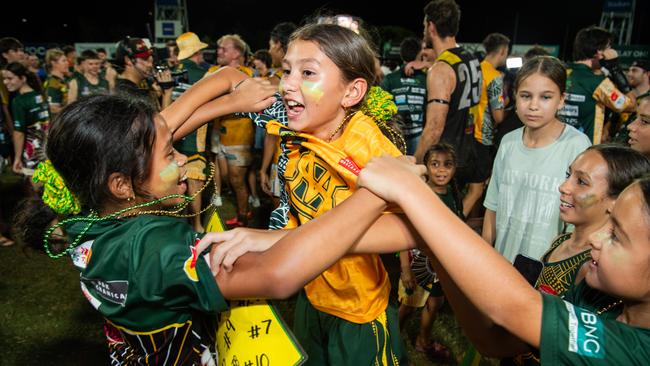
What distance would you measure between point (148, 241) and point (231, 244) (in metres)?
0.24

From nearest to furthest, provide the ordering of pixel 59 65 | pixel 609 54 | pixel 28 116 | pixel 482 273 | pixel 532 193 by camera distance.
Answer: pixel 482 273, pixel 532 193, pixel 609 54, pixel 28 116, pixel 59 65

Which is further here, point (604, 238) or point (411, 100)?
point (411, 100)

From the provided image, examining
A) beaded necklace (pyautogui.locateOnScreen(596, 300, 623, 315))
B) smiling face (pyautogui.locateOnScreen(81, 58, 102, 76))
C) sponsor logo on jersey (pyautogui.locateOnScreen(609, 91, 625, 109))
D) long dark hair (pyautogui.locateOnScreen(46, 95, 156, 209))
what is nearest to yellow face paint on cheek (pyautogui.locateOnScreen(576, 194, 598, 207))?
beaded necklace (pyautogui.locateOnScreen(596, 300, 623, 315))

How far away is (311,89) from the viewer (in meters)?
1.90

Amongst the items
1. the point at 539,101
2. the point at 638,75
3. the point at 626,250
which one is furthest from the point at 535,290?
the point at 638,75

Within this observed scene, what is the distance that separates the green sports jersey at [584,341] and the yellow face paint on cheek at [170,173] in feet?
4.10

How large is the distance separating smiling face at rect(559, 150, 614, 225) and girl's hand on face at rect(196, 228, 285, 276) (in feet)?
5.14

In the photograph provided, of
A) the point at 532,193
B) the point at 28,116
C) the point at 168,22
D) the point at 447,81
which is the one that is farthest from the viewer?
the point at 168,22

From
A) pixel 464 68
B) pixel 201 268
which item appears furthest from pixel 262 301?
pixel 464 68

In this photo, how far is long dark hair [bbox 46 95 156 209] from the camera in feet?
4.53

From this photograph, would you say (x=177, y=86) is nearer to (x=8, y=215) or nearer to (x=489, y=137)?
(x=8, y=215)

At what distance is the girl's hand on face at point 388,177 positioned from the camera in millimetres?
1188

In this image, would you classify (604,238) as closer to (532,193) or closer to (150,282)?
(150,282)

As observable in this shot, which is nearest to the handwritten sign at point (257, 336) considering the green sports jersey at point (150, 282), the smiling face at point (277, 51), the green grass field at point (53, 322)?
the green sports jersey at point (150, 282)
